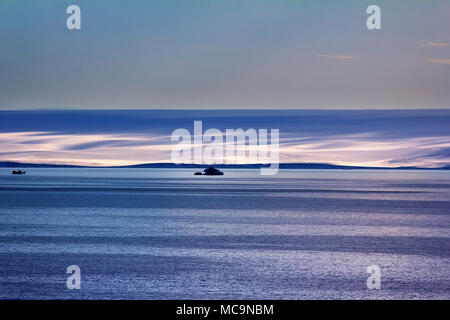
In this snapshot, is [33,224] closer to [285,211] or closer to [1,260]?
[1,260]

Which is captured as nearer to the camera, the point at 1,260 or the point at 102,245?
the point at 1,260

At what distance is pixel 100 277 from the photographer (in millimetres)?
33844

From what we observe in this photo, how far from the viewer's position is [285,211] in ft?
279

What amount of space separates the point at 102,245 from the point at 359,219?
33616 millimetres

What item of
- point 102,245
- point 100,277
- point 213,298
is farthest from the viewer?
point 102,245

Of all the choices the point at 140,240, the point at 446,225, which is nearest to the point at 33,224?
the point at 140,240

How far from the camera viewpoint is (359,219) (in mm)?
73250

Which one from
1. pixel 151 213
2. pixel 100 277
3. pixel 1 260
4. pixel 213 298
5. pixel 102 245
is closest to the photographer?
pixel 213 298

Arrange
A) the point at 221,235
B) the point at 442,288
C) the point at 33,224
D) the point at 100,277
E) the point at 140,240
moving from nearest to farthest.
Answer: the point at 442,288 → the point at 100,277 → the point at 140,240 → the point at 221,235 → the point at 33,224

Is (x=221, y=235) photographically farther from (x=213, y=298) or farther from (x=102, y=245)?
(x=213, y=298)

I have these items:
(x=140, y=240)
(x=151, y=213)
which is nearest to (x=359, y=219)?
(x=151, y=213)
